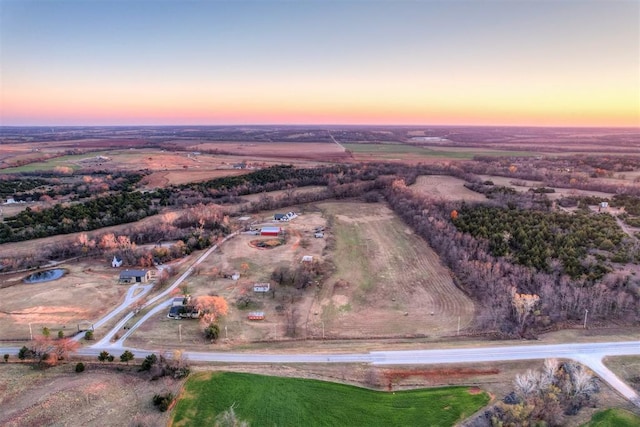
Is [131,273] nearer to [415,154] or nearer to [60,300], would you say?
[60,300]

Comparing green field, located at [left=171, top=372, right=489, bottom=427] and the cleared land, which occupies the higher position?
the cleared land

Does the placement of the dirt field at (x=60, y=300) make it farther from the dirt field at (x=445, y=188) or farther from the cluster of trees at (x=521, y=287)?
the dirt field at (x=445, y=188)

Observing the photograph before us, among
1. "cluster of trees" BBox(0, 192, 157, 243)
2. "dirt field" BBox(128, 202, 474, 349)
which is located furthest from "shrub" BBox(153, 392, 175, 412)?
"cluster of trees" BBox(0, 192, 157, 243)

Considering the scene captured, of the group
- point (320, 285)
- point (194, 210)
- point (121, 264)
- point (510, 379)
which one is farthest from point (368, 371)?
point (194, 210)

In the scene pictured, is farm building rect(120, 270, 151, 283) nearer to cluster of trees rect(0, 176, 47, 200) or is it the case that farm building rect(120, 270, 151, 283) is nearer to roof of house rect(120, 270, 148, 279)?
roof of house rect(120, 270, 148, 279)

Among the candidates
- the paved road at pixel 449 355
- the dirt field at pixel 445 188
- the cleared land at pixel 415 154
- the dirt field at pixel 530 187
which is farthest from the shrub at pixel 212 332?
the cleared land at pixel 415 154
